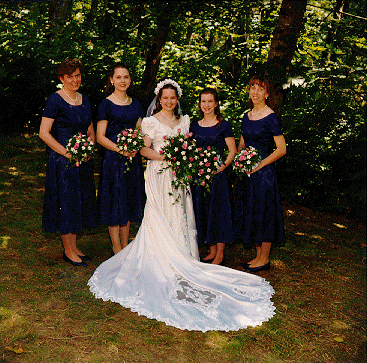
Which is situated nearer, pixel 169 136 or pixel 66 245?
pixel 169 136

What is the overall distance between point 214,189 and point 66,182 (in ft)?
6.51

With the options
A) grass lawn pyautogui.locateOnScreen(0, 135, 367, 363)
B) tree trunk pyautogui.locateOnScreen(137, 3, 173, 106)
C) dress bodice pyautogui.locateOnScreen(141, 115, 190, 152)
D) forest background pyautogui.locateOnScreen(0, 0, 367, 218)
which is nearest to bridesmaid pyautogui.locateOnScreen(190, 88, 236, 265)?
dress bodice pyautogui.locateOnScreen(141, 115, 190, 152)

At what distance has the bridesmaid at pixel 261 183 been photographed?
5316 mm

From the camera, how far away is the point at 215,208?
18.2 feet

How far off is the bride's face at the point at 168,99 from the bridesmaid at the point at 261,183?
1015 millimetres

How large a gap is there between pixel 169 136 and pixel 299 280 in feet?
9.02

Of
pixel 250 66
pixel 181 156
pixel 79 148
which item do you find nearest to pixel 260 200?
pixel 181 156

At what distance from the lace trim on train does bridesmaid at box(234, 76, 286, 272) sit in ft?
3.76

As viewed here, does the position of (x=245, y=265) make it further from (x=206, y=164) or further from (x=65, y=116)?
(x=65, y=116)

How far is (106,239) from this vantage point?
678 cm

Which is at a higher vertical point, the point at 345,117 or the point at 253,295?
the point at 345,117

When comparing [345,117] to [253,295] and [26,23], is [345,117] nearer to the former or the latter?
[253,295]

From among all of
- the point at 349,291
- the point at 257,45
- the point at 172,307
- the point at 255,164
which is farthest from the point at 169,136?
the point at 257,45

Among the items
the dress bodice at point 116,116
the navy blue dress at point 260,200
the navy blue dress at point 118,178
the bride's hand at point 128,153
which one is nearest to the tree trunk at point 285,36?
the navy blue dress at point 260,200
